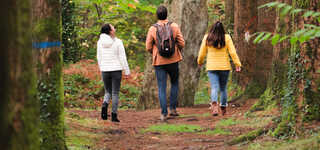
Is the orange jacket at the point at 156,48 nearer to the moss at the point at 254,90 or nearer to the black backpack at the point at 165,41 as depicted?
the black backpack at the point at 165,41

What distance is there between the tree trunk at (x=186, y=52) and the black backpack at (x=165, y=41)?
10.8 ft

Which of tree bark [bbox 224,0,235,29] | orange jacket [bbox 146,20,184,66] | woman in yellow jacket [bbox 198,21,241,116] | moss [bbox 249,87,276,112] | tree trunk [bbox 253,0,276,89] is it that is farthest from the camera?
tree bark [bbox 224,0,235,29]

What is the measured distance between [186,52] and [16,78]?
1017 centimetres

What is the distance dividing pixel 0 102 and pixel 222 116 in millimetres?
7650

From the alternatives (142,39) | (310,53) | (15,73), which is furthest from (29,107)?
(142,39)

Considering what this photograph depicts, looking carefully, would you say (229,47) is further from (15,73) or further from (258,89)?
(15,73)

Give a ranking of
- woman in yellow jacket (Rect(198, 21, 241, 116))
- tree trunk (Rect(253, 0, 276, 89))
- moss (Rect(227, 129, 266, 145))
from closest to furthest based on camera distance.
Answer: moss (Rect(227, 129, 266, 145)) < woman in yellow jacket (Rect(198, 21, 241, 116)) < tree trunk (Rect(253, 0, 276, 89))

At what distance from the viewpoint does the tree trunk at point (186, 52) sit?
1228 centimetres

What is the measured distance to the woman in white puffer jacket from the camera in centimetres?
895

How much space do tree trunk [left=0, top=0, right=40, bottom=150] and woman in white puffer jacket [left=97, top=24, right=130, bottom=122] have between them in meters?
6.36

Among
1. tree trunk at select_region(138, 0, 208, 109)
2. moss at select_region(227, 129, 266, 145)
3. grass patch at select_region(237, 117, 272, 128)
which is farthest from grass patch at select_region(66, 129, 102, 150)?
tree trunk at select_region(138, 0, 208, 109)

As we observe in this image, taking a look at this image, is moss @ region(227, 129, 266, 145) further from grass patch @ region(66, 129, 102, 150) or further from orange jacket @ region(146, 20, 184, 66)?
orange jacket @ region(146, 20, 184, 66)

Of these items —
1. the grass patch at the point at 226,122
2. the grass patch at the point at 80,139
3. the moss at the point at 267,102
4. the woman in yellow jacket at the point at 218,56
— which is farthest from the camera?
the woman in yellow jacket at the point at 218,56

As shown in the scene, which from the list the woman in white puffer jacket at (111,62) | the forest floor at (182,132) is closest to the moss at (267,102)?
the forest floor at (182,132)
